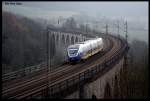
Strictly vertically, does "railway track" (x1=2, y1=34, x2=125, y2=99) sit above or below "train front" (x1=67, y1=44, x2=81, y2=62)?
below

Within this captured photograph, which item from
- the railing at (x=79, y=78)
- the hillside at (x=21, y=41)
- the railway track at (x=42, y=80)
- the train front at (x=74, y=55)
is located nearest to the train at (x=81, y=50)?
the train front at (x=74, y=55)

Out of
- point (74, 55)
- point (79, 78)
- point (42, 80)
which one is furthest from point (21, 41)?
point (79, 78)

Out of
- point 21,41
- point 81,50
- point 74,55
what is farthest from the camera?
point 81,50

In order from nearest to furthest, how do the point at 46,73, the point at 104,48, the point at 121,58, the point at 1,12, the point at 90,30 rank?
the point at 1,12
the point at 46,73
the point at 90,30
the point at 121,58
the point at 104,48

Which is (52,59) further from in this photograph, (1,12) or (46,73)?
(1,12)

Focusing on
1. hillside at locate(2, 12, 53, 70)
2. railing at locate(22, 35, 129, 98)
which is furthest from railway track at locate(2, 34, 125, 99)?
hillside at locate(2, 12, 53, 70)

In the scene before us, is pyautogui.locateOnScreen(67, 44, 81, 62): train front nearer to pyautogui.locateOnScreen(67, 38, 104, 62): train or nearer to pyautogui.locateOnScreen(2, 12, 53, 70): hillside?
pyautogui.locateOnScreen(67, 38, 104, 62): train

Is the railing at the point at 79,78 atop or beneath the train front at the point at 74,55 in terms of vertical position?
beneath

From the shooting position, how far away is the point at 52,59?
25.9 feet

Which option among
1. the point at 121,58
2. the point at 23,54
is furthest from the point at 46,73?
the point at 121,58

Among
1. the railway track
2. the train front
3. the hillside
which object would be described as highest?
the hillside

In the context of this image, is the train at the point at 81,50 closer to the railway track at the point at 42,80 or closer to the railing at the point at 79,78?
the railway track at the point at 42,80

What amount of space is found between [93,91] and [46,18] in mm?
2408

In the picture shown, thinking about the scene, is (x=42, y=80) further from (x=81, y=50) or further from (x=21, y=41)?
(x=81, y=50)
